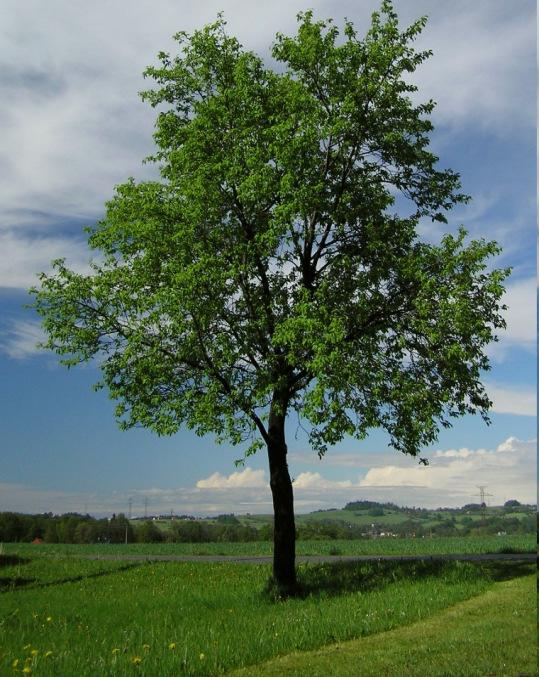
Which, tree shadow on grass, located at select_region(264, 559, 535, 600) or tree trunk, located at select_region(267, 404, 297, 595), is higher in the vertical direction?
tree trunk, located at select_region(267, 404, 297, 595)

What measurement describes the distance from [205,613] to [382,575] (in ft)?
21.8

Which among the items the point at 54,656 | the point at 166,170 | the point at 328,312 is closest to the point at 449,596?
the point at 328,312

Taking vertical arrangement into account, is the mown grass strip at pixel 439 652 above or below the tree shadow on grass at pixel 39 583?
above

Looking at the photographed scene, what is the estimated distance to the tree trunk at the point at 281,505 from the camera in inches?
800

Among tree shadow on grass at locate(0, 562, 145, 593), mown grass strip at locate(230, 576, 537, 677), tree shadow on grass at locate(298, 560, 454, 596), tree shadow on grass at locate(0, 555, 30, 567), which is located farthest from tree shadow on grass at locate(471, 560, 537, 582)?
tree shadow on grass at locate(0, 555, 30, 567)

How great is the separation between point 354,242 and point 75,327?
9671 mm

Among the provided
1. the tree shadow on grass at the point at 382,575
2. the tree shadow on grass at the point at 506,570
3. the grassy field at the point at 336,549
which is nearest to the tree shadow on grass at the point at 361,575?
the tree shadow on grass at the point at 382,575

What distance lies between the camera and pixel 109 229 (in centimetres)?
2228

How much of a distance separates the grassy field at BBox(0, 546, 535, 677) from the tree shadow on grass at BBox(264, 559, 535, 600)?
40 millimetres

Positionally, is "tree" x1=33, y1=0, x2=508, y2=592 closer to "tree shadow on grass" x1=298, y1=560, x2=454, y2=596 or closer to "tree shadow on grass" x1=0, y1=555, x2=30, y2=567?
"tree shadow on grass" x1=298, y1=560, x2=454, y2=596

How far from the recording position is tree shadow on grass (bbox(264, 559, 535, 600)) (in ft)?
65.2

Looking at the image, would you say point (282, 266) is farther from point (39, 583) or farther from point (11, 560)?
point (11, 560)

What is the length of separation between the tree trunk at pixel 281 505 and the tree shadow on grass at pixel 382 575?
66cm

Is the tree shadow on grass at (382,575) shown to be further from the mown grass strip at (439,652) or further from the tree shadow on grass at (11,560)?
the tree shadow on grass at (11,560)
